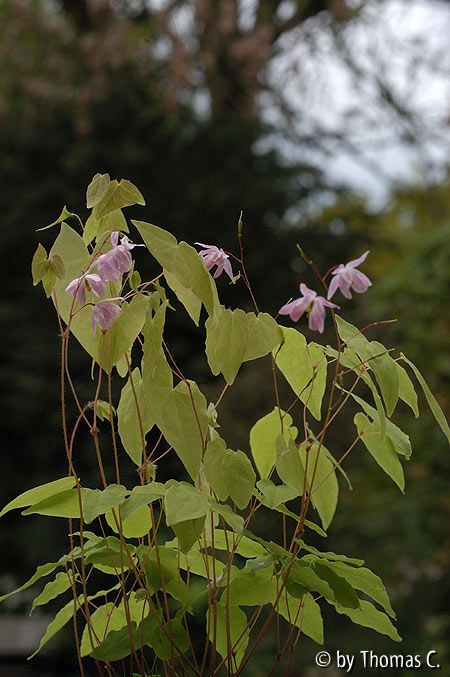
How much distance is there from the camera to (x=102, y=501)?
85cm

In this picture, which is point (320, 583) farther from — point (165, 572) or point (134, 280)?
point (134, 280)

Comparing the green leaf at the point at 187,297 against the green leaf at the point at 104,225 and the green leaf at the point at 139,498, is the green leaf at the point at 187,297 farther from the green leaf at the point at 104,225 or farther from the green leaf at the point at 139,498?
the green leaf at the point at 139,498

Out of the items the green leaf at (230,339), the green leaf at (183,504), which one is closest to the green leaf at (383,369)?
the green leaf at (230,339)

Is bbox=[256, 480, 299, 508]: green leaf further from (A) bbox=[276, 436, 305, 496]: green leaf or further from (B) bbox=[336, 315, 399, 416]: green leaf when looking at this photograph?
(B) bbox=[336, 315, 399, 416]: green leaf

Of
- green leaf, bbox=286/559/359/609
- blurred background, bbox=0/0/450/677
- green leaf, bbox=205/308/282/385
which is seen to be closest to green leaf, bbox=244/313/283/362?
green leaf, bbox=205/308/282/385

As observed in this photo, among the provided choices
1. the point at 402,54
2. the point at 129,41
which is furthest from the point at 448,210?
the point at 129,41

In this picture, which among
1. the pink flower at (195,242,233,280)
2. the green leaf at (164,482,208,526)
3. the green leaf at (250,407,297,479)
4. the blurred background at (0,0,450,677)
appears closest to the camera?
the green leaf at (164,482,208,526)

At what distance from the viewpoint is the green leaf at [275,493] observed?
883 millimetres

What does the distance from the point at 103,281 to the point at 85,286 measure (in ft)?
0.06

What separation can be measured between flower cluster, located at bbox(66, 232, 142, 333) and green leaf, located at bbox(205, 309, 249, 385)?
10 cm

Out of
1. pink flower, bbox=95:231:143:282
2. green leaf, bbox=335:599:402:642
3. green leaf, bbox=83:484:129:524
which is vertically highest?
pink flower, bbox=95:231:143:282

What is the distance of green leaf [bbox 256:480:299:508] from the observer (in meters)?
0.88

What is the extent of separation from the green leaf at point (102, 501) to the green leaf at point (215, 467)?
83 mm

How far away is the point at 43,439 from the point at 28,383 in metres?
0.34
